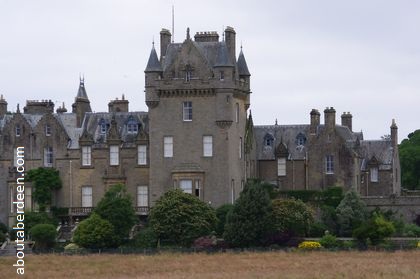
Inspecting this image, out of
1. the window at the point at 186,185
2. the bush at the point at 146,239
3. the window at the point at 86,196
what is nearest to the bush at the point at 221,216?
the window at the point at 186,185

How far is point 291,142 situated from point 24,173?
18278mm

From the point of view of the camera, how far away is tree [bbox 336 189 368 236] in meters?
81.3

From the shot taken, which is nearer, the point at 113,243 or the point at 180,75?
the point at 113,243

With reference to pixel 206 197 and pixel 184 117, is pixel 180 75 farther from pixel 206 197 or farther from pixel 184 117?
pixel 206 197

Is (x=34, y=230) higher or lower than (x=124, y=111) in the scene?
lower

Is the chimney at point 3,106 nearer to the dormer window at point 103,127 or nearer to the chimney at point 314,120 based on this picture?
the dormer window at point 103,127

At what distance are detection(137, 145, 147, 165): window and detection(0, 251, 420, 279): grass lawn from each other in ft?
50.2

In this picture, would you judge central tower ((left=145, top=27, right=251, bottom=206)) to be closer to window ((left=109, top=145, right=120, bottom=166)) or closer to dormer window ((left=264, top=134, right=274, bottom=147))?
window ((left=109, top=145, right=120, bottom=166))

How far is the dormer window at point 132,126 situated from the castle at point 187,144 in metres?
0.07

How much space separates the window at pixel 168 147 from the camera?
8438cm

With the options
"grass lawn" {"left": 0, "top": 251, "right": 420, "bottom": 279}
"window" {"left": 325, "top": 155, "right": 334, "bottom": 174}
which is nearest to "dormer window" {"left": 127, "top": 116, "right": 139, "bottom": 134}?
"window" {"left": 325, "top": 155, "right": 334, "bottom": 174}

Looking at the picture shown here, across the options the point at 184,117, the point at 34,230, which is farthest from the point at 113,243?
the point at 184,117

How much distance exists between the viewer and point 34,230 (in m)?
79.4

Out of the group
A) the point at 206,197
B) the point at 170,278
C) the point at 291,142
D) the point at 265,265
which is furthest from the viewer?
the point at 291,142
